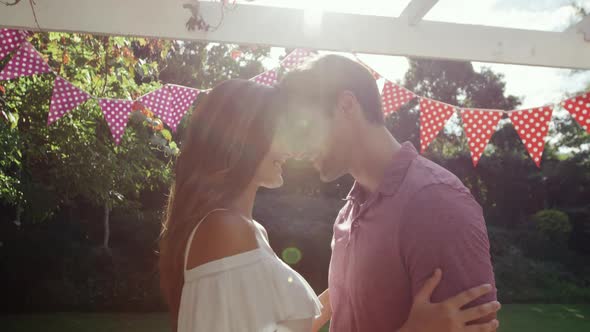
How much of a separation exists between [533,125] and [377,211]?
2.61 metres

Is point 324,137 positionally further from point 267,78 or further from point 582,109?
point 582,109

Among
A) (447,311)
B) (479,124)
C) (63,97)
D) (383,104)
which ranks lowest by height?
(447,311)

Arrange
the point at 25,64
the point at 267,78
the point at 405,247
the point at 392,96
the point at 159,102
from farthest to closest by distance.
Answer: the point at 159,102 < the point at 392,96 < the point at 267,78 < the point at 25,64 < the point at 405,247

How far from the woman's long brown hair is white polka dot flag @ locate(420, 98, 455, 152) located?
8.31 ft

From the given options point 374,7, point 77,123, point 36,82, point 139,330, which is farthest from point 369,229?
point 139,330

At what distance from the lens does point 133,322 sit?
8.88 m

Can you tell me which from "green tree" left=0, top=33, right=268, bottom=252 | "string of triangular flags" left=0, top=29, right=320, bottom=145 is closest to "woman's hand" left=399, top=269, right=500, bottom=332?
"string of triangular flags" left=0, top=29, right=320, bottom=145

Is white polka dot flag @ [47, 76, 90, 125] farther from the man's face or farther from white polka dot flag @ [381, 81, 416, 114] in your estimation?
the man's face

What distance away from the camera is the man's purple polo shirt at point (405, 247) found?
140cm

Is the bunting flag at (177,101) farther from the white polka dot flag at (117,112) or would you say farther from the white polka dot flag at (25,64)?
the white polka dot flag at (25,64)

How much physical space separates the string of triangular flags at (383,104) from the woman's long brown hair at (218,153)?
177cm

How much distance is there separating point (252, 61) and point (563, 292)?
33.0 ft

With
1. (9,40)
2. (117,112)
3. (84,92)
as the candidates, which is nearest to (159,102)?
(117,112)

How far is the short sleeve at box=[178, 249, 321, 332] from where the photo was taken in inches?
58.6
